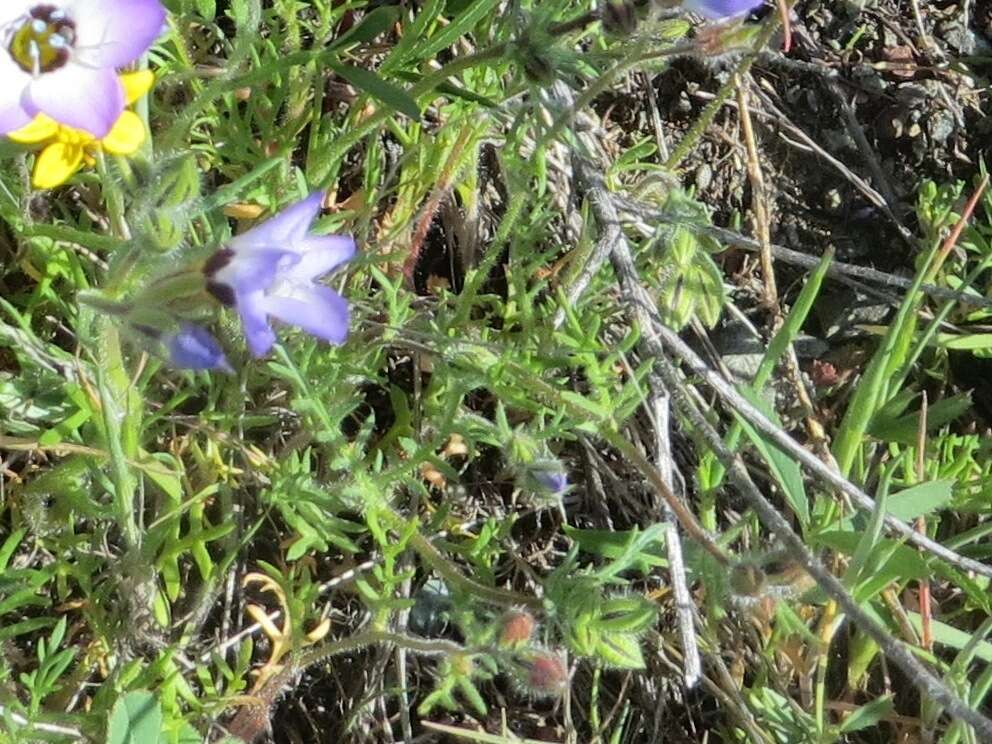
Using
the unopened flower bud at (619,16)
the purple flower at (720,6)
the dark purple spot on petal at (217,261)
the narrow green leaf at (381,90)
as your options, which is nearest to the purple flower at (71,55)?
the dark purple spot on petal at (217,261)

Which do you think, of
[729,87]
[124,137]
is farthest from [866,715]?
[124,137]

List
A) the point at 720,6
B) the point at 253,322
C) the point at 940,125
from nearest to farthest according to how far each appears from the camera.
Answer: the point at 253,322, the point at 720,6, the point at 940,125

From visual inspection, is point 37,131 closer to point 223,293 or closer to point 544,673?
point 223,293

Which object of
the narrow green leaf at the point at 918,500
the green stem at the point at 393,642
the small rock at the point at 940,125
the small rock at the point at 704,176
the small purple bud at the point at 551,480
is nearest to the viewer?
the green stem at the point at 393,642

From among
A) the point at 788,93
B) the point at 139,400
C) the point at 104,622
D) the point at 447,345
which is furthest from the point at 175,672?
the point at 788,93

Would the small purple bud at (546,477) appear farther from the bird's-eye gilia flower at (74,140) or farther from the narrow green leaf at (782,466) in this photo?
the bird's-eye gilia flower at (74,140)

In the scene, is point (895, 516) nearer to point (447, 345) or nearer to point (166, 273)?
point (447, 345)

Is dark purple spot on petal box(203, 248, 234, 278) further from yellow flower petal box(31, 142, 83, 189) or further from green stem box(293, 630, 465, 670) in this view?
green stem box(293, 630, 465, 670)

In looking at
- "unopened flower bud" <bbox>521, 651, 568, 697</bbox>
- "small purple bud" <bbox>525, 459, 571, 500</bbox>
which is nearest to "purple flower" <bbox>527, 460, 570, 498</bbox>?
"small purple bud" <bbox>525, 459, 571, 500</bbox>
